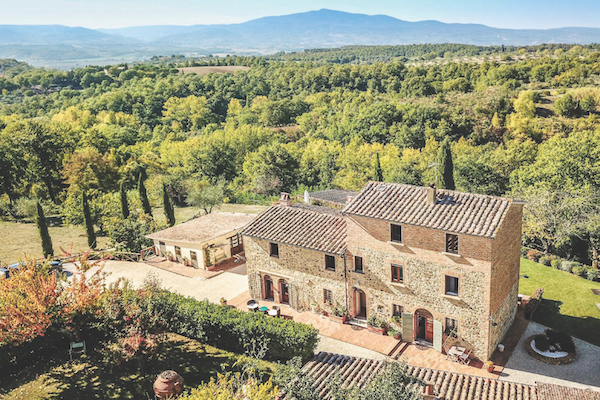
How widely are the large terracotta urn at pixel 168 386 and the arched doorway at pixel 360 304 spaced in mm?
10773

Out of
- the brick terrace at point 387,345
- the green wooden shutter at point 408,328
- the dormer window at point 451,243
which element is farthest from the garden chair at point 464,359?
the dormer window at point 451,243

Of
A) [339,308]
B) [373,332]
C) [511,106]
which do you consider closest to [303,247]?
[339,308]

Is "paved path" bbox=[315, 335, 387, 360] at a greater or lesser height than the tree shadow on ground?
greater

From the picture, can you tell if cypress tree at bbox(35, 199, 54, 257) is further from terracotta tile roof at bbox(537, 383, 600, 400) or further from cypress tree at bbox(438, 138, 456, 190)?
cypress tree at bbox(438, 138, 456, 190)

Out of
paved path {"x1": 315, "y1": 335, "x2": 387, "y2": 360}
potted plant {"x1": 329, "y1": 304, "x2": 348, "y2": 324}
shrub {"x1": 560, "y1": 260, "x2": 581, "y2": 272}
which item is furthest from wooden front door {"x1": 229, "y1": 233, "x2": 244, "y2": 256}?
shrub {"x1": 560, "y1": 260, "x2": 581, "y2": 272}

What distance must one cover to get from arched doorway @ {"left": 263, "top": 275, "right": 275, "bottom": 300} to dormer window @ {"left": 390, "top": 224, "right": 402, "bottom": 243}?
916 centimetres

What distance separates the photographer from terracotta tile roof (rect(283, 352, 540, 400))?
17.1 meters

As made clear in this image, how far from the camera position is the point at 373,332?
989 inches

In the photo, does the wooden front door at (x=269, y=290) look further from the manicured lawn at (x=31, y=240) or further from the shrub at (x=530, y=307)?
the manicured lawn at (x=31, y=240)

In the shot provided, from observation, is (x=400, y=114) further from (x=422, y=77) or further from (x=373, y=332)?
(x=373, y=332)

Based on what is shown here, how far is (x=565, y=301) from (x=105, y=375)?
26.3m

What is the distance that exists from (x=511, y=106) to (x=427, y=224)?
68.5 metres

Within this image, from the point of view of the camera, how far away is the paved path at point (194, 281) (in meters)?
30.8

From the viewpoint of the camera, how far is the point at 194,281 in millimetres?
32844
